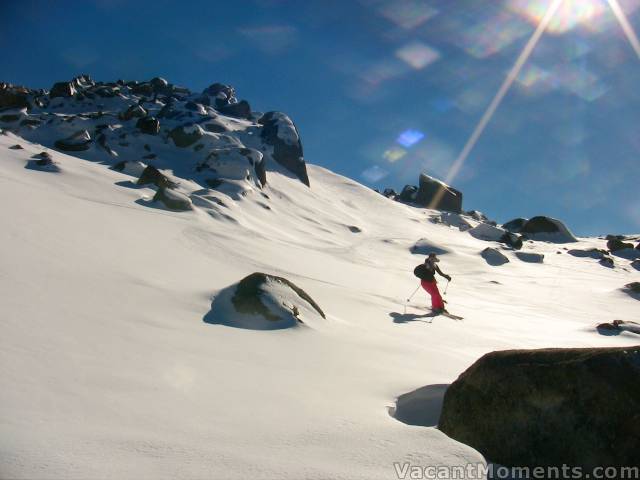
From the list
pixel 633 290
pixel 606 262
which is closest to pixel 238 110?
pixel 606 262

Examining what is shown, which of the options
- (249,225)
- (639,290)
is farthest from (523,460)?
(639,290)

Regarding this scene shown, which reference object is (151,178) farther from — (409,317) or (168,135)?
(409,317)

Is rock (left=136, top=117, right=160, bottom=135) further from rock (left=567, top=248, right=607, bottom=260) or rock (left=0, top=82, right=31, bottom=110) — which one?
rock (left=567, top=248, right=607, bottom=260)

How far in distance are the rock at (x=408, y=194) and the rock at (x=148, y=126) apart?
31655mm

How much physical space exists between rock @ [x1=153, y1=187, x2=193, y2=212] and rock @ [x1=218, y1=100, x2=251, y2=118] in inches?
1330

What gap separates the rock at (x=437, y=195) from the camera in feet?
164

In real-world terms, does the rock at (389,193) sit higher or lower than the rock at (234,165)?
higher

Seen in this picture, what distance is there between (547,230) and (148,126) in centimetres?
3941

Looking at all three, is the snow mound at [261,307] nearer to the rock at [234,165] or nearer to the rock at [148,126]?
the rock at [234,165]

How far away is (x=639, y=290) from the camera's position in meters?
17.6

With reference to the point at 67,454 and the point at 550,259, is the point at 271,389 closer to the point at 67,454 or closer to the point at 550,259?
the point at 67,454

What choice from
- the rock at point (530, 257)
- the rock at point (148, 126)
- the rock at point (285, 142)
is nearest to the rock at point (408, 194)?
the rock at point (285, 142)

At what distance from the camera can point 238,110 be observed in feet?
162

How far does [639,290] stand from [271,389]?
1995cm
